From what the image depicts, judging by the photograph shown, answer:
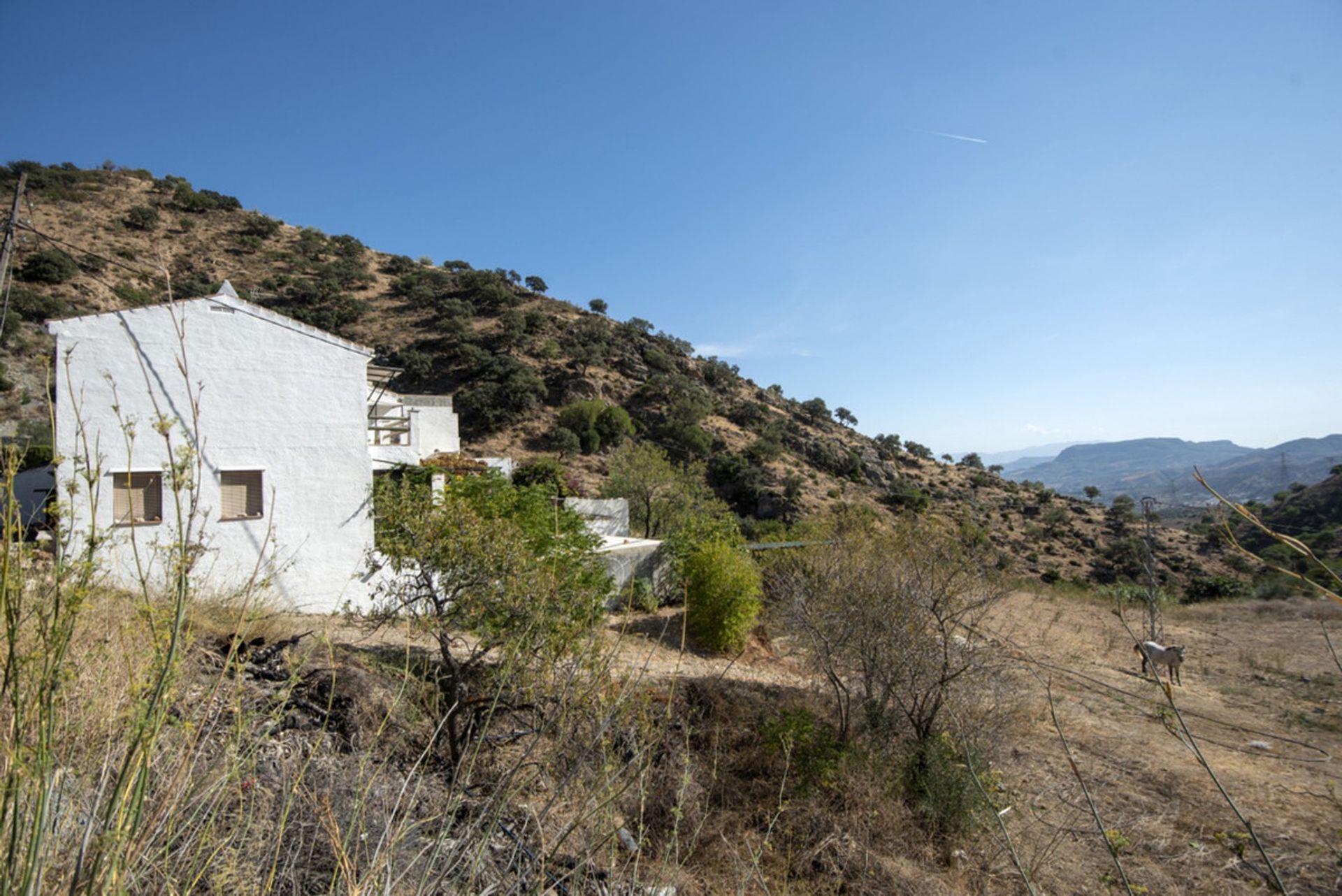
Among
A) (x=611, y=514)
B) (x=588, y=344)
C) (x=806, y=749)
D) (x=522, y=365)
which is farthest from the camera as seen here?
(x=588, y=344)

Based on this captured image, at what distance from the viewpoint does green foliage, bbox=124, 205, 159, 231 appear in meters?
35.3

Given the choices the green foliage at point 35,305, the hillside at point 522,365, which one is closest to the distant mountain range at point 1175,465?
the hillside at point 522,365

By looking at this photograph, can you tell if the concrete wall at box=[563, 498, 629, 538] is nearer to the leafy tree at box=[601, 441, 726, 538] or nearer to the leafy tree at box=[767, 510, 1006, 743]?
the leafy tree at box=[601, 441, 726, 538]

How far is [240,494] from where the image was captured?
9977mm

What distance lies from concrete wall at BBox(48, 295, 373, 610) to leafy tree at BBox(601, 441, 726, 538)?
38.3 feet

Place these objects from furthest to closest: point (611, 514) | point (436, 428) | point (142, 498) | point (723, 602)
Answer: point (436, 428) → point (611, 514) → point (723, 602) → point (142, 498)

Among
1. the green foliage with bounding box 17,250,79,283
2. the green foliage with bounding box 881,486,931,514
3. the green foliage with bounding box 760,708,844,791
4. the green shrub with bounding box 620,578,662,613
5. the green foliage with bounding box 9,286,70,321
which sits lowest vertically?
the green foliage with bounding box 760,708,844,791

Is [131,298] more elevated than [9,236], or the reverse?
[131,298]

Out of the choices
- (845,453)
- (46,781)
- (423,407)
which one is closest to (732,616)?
(46,781)

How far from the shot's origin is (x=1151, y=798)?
7516 millimetres

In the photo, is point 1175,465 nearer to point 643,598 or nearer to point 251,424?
point 643,598

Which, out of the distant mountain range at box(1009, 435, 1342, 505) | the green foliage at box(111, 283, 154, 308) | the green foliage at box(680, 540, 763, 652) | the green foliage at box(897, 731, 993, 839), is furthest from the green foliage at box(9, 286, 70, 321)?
the distant mountain range at box(1009, 435, 1342, 505)

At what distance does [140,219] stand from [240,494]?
3744 cm

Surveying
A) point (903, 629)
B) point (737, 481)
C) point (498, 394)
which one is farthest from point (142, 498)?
point (737, 481)
